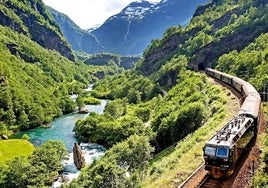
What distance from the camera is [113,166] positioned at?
53.1 metres

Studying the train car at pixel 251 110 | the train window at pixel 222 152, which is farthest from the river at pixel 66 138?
the train window at pixel 222 152

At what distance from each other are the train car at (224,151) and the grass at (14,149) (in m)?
A: 76.6

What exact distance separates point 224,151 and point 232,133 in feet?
10.0

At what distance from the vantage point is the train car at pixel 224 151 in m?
32.1

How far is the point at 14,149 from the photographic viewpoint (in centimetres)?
10838

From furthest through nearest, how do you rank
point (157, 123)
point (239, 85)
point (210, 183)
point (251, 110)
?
point (157, 123), point (239, 85), point (251, 110), point (210, 183)

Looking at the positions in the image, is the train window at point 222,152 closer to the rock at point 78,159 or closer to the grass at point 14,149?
the rock at point 78,159

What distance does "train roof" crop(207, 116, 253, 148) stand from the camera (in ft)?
108

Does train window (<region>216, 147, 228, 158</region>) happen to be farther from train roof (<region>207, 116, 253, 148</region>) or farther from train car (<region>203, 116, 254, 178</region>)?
train roof (<region>207, 116, 253, 148</region>)

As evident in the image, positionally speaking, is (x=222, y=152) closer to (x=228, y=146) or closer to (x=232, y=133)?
(x=228, y=146)

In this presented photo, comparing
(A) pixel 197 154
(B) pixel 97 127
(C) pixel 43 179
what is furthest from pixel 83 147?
(A) pixel 197 154

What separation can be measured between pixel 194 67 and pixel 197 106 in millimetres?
110660

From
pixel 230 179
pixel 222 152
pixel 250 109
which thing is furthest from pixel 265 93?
pixel 222 152

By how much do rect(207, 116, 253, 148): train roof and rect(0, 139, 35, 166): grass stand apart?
247 ft
